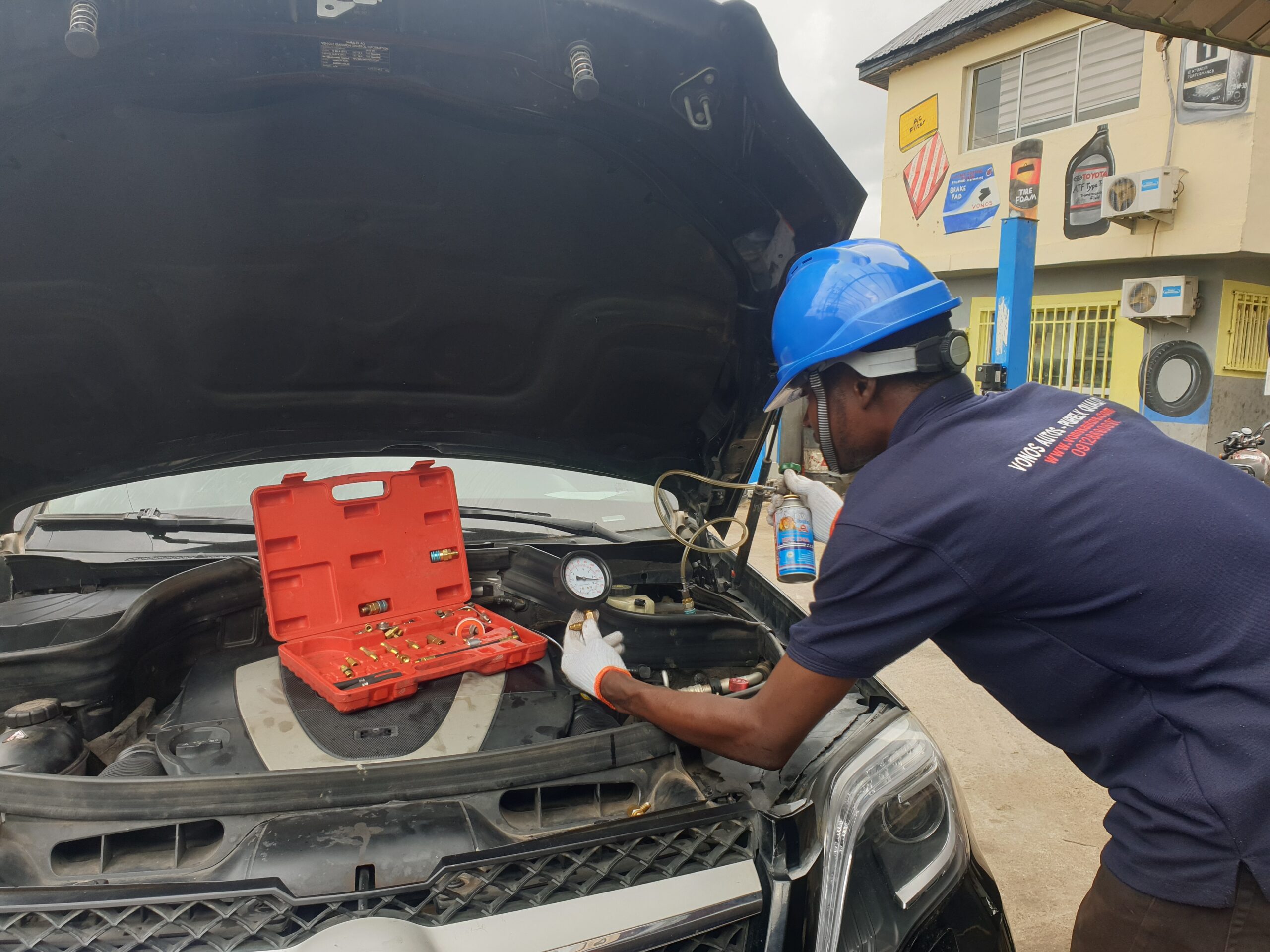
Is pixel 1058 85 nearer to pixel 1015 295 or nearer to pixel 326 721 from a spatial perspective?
pixel 1015 295

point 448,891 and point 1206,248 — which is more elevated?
point 1206,248

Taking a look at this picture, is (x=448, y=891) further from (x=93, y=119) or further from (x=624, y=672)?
(x=93, y=119)

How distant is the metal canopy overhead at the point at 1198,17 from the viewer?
269cm

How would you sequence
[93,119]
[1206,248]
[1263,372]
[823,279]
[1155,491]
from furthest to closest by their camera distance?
[1263,372] < [1206,248] < [93,119] < [823,279] < [1155,491]

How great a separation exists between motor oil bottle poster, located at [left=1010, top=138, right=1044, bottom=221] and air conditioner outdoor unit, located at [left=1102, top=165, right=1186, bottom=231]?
7.40 feet

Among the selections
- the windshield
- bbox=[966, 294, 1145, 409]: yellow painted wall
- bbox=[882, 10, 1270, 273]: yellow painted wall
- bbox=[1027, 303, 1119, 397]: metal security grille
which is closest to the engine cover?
the windshield

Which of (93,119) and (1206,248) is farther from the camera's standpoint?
(1206,248)

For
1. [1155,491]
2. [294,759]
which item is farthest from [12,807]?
[1155,491]

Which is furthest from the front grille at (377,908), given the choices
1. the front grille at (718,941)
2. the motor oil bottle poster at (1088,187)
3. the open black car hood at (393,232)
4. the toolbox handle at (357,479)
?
the motor oil bottle poster at (1088,187)

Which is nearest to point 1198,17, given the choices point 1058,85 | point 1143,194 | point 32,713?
point 32,713

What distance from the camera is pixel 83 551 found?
2.40 metres

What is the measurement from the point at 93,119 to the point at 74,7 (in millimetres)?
337

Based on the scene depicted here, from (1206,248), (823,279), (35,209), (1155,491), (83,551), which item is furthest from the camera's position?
(1206,248)

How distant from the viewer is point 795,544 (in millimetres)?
2059
